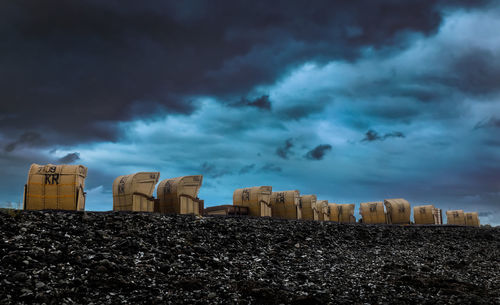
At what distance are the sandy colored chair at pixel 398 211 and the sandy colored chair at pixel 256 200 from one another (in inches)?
539

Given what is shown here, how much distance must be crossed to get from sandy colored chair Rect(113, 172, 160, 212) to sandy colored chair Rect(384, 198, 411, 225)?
23.5 m

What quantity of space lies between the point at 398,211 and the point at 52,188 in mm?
28402

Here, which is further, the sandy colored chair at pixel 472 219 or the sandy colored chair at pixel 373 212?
the sandy colored chair at pixel 472 219

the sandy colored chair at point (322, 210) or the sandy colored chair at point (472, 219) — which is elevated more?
the sandy colored chair at point (322, 210)

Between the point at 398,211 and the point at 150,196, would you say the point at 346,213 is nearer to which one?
the point at 398,211

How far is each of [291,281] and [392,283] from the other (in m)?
2.98

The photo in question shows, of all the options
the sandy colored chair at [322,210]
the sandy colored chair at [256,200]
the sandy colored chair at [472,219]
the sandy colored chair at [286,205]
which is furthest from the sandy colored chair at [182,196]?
the sandy colored chair at [472,219]

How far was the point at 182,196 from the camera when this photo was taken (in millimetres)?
21219

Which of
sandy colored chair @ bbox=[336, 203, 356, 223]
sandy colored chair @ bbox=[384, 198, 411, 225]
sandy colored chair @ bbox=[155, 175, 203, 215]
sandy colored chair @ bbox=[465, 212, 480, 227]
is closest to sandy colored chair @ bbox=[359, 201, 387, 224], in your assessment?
sandy colored chair @ bbox=[384, 198, 411, 225]

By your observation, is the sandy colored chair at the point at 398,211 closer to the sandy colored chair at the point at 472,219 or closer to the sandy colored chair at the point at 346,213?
the sandy colored chair at the point at 346,213

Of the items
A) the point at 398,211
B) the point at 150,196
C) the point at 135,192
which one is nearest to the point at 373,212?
the point at 398,211

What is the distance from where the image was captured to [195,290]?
9227mm

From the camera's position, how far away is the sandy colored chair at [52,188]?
1738 centimetres

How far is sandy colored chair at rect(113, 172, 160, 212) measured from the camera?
1956cm
